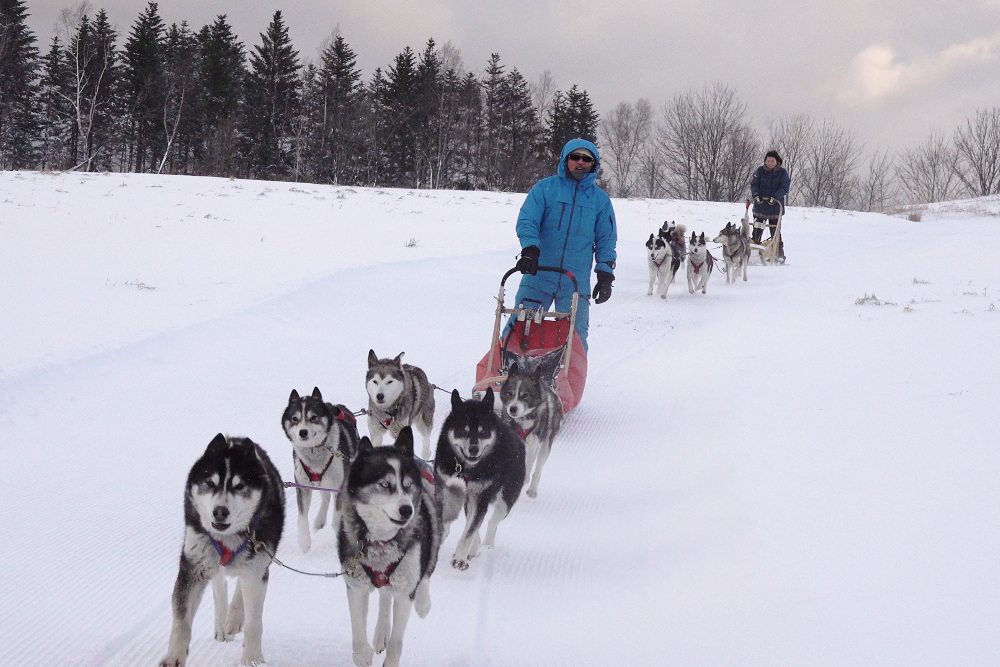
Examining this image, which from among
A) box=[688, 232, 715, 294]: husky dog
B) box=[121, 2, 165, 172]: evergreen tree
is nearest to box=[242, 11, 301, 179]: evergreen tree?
box=[121, 2, 165, 172]: evergreen tree

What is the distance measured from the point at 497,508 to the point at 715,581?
1044 mm

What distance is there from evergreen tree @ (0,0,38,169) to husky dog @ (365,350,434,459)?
33208 millimetres

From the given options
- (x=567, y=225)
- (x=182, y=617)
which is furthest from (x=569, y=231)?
(x=182, y=617)

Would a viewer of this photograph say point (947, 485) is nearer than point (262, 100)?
Yes

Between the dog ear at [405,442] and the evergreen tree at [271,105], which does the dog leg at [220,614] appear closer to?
the dog ear at [405,442]

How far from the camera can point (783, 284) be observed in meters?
11.5

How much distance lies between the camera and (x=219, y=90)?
33406 millimetres

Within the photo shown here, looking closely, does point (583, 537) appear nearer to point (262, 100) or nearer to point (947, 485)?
point (947, 485)

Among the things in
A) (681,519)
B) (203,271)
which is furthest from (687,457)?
(203,271)

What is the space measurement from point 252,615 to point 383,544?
49cm

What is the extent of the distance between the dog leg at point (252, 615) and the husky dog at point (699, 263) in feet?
30.8

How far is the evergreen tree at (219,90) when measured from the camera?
3161cm

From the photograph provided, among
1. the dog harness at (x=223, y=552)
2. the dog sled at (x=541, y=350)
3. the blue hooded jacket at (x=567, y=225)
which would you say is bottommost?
the dog harness at (x=223, y=552)

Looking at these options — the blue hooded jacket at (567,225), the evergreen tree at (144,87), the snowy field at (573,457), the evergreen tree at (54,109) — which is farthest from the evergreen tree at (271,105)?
the blue hooded jacket at (567,225)
